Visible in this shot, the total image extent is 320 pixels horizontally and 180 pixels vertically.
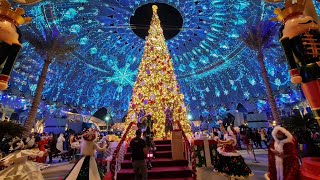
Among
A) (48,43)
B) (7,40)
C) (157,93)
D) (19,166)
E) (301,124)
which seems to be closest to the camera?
(7,40)

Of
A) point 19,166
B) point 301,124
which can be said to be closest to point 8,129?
point 19,166

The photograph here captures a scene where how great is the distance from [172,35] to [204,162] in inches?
604

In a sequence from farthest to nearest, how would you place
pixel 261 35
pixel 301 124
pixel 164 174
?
pixel 261 35 → pixel 301 124 → pixel 164 174

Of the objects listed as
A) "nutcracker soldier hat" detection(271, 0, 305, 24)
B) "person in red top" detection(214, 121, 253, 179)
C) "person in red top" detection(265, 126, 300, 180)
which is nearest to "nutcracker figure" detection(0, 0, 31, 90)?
"nutcracker soldier hat" detection(271, 0, 305, 24)

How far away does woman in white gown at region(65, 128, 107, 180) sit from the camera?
4.47 meters

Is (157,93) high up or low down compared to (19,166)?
up

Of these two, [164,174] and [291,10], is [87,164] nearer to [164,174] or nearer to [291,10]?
[164,174]

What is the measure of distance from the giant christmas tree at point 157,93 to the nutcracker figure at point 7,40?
794cm

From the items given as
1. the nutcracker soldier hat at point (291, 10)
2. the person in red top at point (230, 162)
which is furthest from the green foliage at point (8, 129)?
the nutcracker soldier hat at point (291, 10)

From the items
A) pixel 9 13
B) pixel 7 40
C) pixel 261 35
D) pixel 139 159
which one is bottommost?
pixel 139 159

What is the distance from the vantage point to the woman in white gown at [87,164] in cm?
447

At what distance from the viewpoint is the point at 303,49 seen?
2.82m

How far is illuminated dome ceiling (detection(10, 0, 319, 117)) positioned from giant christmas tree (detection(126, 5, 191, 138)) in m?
7.18

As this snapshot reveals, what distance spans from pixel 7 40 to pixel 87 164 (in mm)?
3164
